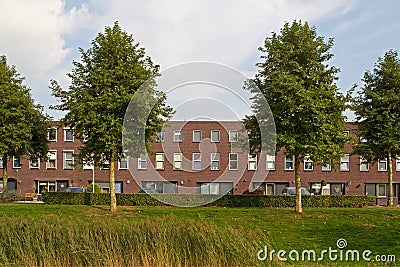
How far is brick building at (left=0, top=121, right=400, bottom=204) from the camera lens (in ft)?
180

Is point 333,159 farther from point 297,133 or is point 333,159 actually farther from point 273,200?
point 273,200

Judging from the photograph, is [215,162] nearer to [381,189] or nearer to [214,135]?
[214,135]

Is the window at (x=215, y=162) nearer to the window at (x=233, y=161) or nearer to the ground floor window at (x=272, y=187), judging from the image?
the window at (x=233, y=161)

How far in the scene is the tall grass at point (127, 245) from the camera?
1327 centimetres

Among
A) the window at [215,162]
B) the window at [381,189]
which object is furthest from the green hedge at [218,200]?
the window at [381,189]

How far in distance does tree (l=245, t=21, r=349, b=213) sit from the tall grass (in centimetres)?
1145

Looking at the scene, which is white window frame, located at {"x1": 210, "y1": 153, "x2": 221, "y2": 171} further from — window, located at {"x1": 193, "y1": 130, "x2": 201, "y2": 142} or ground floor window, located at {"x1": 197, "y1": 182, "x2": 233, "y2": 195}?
window, located at {"x1": 193, "y1": 130, "x2": 201, "y2": 142}

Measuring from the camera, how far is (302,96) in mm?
24422

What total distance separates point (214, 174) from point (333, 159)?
31412 mm

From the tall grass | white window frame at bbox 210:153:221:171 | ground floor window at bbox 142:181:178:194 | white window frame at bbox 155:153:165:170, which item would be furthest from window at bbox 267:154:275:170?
the tall grass

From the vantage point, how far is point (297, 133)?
25.5 m

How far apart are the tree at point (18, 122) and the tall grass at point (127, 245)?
1720cm

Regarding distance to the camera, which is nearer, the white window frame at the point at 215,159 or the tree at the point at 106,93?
the tree at the point at 106,93

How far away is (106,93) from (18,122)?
25.5 feet
